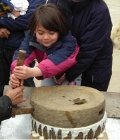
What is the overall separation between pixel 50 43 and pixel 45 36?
66mm

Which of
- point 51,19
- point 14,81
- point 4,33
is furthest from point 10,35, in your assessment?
point 14,81

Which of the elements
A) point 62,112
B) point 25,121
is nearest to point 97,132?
point 62,112

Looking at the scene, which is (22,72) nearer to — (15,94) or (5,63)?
(15,94)

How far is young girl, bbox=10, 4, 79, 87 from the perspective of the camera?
1988mm

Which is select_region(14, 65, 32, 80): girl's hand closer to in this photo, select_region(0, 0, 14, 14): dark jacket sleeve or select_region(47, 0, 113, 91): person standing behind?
select_region(47, 0, 113, 91): person standing behind

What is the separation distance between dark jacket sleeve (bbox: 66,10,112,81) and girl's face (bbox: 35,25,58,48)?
231mm

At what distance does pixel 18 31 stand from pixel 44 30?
92cm

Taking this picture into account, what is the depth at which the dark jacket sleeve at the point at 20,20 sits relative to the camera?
2.80m

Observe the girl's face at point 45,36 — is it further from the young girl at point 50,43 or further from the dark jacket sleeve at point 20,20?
the dark jacket sleeve at point 20,20

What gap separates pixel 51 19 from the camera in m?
2.00

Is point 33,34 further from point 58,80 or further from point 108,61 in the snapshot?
point 108,61

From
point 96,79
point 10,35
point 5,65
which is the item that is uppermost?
point 10,35

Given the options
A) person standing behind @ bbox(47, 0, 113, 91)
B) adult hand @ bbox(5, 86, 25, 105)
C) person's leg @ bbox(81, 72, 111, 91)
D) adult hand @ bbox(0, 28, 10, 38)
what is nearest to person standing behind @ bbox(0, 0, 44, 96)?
adult hand @ bbox(0, 28, 10, 38)

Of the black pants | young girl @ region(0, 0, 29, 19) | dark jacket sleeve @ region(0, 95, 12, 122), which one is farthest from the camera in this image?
the black pants
